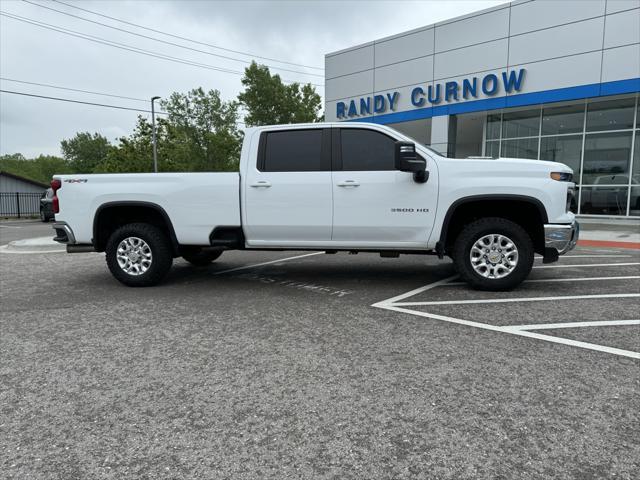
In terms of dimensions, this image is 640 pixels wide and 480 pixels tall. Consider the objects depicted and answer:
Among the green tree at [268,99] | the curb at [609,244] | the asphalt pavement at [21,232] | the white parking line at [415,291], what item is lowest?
the asphalt pavement at [21,232]

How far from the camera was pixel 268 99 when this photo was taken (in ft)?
136

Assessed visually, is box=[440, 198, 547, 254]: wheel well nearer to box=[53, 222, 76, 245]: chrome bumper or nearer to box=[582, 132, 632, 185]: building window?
box=[53, 222, 76, 245]: chrome bumper

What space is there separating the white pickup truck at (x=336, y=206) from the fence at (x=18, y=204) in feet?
99.1

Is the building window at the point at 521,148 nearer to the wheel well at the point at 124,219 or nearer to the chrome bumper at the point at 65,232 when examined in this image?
the wheel well at the point at 124,219

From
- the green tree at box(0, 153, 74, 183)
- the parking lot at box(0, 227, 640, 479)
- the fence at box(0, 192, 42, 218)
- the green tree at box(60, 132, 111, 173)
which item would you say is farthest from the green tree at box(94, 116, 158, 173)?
the green tree at box(0, 153, 74, 183)

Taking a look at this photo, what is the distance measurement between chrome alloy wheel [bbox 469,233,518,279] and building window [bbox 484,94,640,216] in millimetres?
14135

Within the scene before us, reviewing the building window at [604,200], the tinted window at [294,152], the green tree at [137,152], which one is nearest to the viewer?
the tinted window at [294,152]

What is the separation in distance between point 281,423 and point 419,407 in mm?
824

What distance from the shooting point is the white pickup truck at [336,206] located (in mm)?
5199

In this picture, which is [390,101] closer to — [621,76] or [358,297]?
[621,76]

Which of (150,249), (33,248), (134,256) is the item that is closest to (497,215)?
(150,249)

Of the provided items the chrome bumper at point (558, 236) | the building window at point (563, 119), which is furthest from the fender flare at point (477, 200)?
the building window at point (563, 119)

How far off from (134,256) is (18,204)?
3051cm

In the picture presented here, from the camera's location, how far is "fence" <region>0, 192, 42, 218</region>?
3112 cm
